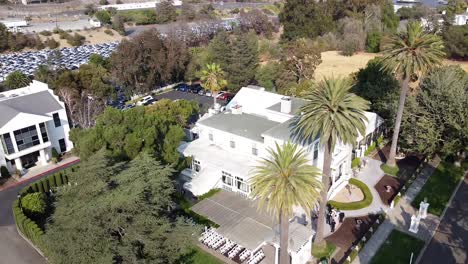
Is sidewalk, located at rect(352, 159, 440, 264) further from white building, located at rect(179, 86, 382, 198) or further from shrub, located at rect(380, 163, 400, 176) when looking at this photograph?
white building, located at rect(179, 86, 382, 198)

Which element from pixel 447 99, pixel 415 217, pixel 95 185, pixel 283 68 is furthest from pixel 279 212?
pixel 283 68

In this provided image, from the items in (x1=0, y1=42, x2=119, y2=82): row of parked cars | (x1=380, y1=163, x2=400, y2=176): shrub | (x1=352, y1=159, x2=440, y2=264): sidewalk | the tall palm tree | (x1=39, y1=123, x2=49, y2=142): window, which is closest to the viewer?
(x1=352, y1=159, x2=440, y2=264): sidewalk

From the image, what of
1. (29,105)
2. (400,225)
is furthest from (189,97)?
(400,225)

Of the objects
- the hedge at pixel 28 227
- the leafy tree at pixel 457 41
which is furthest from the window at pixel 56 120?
the leafy tree at pixel 457 41

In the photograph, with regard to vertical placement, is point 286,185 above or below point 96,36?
above

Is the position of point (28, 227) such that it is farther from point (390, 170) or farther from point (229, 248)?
point (390, 170)

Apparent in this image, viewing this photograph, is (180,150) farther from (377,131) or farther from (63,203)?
(377,131)

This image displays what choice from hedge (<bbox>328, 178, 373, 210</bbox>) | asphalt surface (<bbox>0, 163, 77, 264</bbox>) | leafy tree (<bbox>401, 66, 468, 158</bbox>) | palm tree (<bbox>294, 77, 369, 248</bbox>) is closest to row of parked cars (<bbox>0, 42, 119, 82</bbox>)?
asphalt surface (<bbox>0, 163, 77, 264</bbox>)
